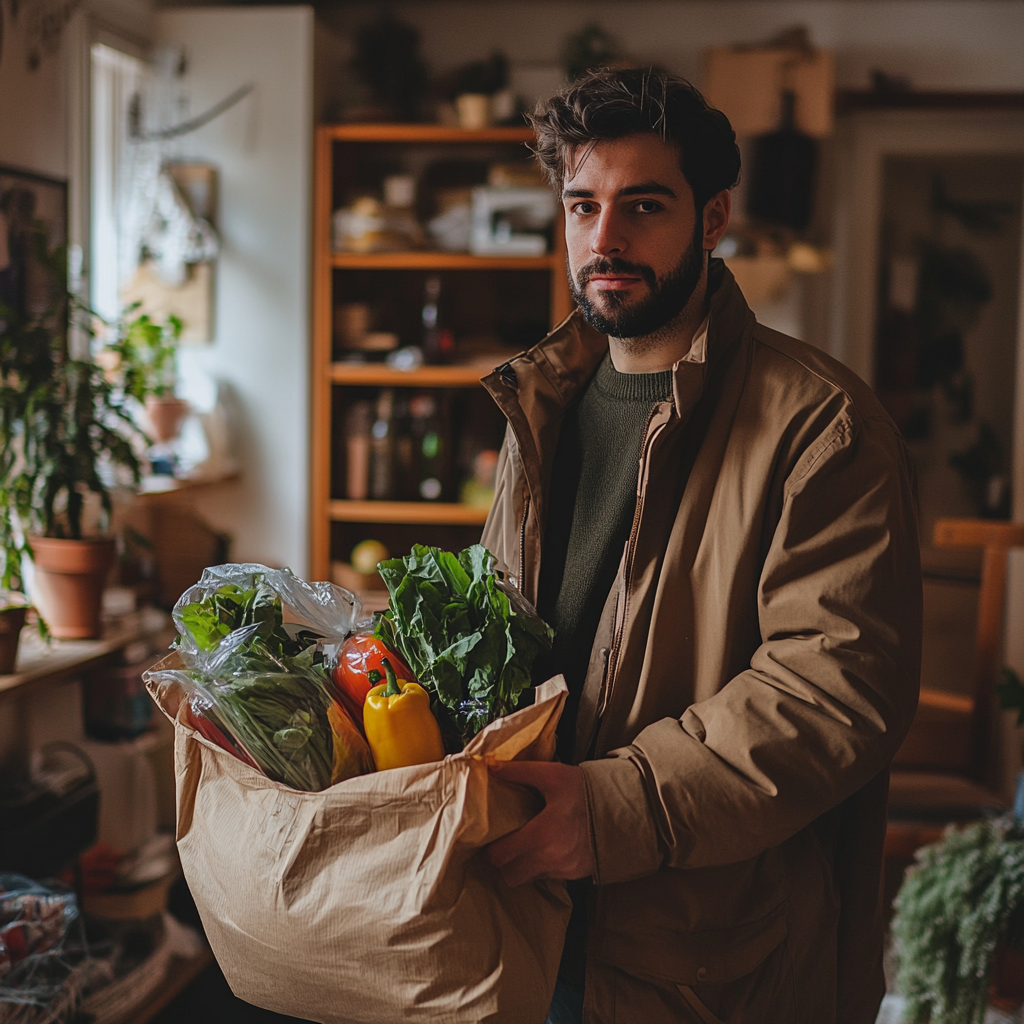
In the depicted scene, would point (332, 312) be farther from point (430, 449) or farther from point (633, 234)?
point (633, 234)

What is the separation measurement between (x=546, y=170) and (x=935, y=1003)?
1756 mm

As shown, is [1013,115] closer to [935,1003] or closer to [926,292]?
[926,292]

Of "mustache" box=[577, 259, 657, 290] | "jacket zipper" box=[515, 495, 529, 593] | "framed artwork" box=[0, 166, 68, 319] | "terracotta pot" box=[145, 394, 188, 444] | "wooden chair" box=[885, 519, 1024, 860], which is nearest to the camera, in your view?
"mustache" box=[577, 259, 657, 290]

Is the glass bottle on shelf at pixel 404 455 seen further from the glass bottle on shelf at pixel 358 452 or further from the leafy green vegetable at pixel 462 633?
the leafy green vegetable at pixel 462 633

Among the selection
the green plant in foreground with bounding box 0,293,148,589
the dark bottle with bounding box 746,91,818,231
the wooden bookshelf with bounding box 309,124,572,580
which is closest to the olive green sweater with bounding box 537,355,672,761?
the green plant in foreground with bounding box 0,293,148,589

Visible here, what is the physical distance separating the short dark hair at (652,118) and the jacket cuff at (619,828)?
2.17 ft

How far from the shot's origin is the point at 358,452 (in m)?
3.52

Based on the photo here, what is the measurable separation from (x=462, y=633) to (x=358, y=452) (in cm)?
251

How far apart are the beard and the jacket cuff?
52 cm

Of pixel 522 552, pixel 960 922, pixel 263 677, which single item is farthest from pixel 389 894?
pixel 960 922

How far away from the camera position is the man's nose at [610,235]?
123cm

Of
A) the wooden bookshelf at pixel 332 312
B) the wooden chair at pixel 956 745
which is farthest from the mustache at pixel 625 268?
the wooden bookshelf at pixel 332 312

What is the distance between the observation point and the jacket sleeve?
1.04m

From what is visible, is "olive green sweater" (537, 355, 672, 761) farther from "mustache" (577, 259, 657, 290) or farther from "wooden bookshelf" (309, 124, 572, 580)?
"wooden bookshelf" (309, 124, 572, 580)
